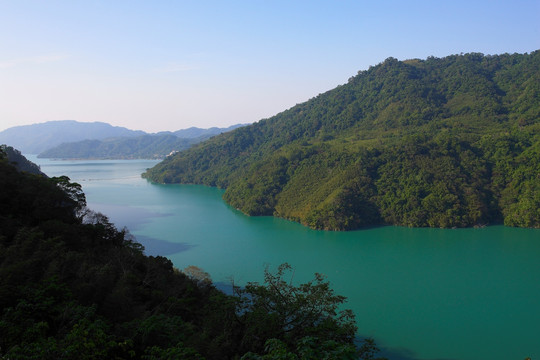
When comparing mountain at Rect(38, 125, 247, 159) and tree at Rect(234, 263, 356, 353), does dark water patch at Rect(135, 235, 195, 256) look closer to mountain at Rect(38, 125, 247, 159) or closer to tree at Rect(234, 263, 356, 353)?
tree at Rect(234, 263, 356, 353)

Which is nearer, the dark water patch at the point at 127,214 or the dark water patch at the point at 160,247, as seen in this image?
the dark water patch at the point at 160,247

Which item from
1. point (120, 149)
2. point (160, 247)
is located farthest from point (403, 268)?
point (120, 149)

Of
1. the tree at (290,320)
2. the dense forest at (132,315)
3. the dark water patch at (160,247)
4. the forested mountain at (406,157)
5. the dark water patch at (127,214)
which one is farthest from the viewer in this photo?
the dark water patch at (127,214)

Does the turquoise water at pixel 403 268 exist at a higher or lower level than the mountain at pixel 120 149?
lower

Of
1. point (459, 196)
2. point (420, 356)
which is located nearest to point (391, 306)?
point (420, 356)

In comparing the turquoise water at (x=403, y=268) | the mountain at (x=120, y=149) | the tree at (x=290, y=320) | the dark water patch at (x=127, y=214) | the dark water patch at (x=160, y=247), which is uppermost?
the mountain at (x=120, y=149)

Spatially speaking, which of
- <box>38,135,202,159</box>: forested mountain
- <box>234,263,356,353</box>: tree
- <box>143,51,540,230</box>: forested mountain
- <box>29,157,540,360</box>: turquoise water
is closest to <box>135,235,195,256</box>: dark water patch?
<box>29,157,540,360</box>: turquoise water

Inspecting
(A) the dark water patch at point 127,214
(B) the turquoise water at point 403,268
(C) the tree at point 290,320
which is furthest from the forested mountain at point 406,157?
(C) the tree at point 290,320

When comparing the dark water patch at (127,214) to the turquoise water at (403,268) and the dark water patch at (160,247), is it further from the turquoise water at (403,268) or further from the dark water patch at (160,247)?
the dark water patch at (160,247)
